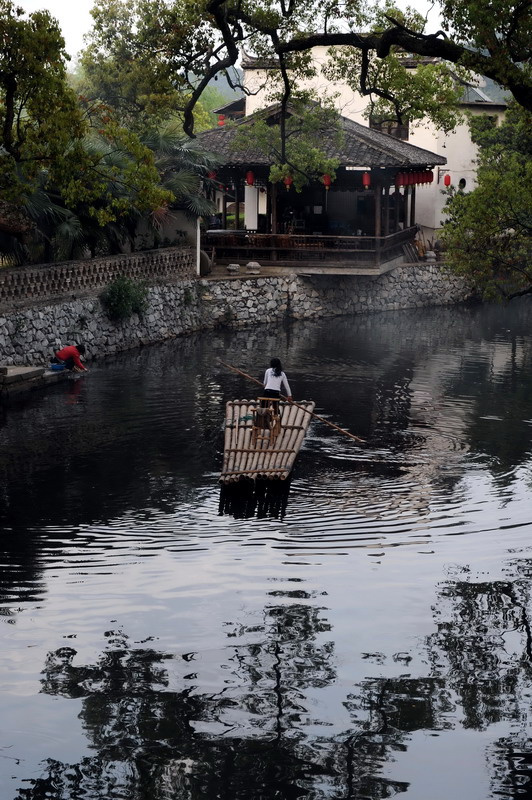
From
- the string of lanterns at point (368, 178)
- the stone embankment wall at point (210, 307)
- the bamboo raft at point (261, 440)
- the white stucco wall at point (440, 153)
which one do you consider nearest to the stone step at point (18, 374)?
the stone embankment wall at point (210, 307)

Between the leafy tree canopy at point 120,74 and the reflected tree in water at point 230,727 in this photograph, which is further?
the leafy tree canopy at point 120,74

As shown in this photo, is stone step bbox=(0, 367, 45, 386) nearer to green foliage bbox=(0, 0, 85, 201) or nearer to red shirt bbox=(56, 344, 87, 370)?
red shirt bbox=(56, 344, 87, 370)

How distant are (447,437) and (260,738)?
13.8 meters

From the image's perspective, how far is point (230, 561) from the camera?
1527 centimetres

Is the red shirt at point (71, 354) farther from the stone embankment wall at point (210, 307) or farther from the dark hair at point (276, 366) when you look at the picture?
the dark hair at point (276, 366)

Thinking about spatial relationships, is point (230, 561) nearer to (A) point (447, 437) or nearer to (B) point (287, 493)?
(B) point (287, 493)

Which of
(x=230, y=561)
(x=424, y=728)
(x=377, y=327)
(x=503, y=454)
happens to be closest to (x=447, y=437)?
(x=503, y=454)

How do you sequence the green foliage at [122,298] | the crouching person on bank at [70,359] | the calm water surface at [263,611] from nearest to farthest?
1. the calm water surface at [263,611]
2. the crouching person on bank at [70,359]
3. the green foliage at [122,298]

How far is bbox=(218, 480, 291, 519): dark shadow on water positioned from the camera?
57.9 ft

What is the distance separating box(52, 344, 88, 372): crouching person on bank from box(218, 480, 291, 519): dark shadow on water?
11861mm

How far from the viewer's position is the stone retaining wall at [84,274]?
2912 cm

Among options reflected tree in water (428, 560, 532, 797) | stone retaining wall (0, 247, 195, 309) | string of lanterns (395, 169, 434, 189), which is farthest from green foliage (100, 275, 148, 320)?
reflected tree in water (428, 560, 532, 797)

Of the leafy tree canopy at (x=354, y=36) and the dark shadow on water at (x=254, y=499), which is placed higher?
the leafy tree canopy at (x=354, y=36)

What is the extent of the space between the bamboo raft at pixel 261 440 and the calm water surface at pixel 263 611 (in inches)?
21.5
